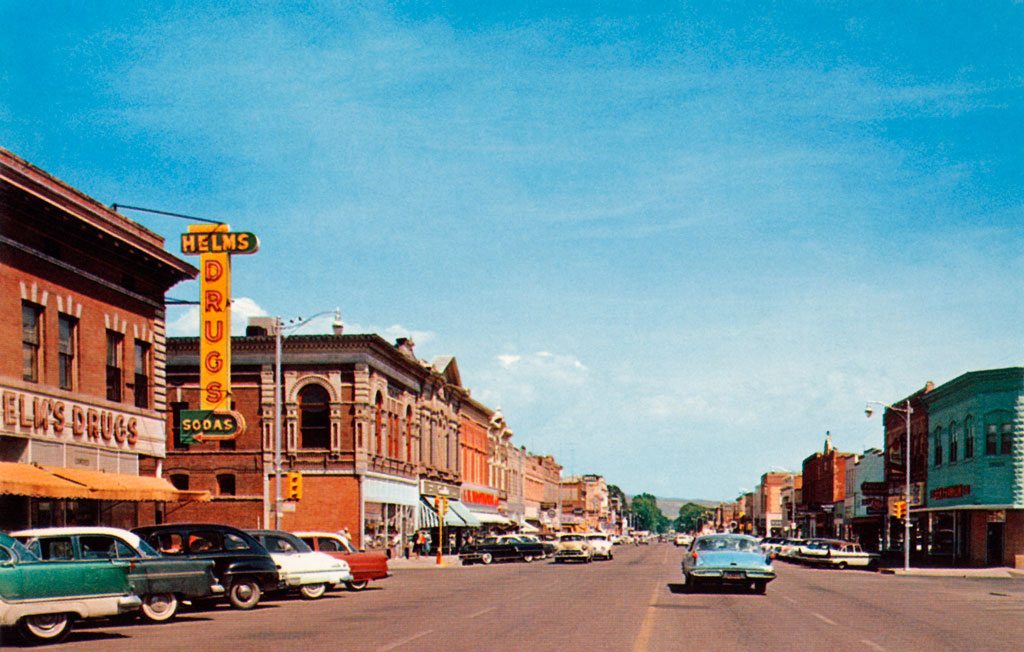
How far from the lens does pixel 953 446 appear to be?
191ft

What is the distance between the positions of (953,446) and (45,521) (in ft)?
150

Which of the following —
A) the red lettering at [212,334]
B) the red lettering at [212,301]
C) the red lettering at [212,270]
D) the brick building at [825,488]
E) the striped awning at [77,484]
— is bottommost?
the brick building at [825,488]

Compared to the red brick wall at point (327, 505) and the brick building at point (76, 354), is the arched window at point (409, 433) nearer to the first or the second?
the red brick wall at point (327, 505)

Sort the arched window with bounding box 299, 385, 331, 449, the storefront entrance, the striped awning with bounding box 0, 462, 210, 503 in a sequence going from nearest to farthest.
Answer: the striped awning with bounding box 0, 462, 210, 503 → the storefront entrance → the arched window with bounding box 299, 385, 331, 449

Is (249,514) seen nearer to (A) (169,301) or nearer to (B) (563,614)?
(A) (169,301)

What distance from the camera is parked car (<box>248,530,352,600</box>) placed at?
26.3 meters

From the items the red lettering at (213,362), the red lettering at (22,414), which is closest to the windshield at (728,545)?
the red lettering at (213,362)

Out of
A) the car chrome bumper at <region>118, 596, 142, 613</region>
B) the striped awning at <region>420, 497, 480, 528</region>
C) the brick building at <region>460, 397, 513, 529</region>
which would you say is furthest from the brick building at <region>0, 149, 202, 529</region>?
the brick building at <region>460, 397, 513, 529</region>

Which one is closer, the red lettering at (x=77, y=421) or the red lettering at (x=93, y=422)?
the red lettering at (x=77, y=421)

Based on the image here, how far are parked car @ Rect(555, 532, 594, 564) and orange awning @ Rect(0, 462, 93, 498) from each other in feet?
104

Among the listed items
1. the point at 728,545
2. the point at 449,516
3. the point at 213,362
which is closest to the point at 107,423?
the point at 213,362

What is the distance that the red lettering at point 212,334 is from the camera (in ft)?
116

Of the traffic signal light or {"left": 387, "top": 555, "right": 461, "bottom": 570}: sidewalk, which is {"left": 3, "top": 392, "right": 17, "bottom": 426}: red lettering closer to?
the traffic signal light

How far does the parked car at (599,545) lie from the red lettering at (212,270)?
99.0 feet
